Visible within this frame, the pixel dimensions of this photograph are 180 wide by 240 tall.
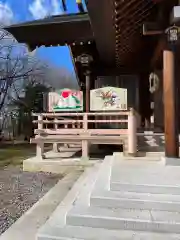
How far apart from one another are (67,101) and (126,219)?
4.81 m

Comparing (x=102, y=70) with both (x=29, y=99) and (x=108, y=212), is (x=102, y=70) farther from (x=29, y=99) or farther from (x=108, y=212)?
(x=29, y=99)

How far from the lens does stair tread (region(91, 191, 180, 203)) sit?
3.40 metres

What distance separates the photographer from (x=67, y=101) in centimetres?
756

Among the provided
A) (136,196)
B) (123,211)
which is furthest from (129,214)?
(136,196)

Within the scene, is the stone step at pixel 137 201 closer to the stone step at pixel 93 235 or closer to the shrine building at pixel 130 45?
the stone step at pixel 93 235

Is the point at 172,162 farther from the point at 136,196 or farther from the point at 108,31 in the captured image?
the point at 108,31

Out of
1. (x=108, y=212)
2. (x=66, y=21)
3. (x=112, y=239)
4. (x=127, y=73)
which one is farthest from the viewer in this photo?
(x=127, y=73)

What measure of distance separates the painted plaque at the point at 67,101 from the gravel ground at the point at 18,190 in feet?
5.26

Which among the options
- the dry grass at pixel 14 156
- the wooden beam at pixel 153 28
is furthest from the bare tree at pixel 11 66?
the wooden beam at pixel 153 28

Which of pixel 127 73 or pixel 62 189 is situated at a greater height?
pixel 127 73

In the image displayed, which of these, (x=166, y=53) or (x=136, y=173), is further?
(x=166, y=53)

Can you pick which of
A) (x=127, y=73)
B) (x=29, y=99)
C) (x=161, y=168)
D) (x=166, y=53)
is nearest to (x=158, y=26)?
(x=166, y=53)

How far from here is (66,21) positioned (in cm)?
731

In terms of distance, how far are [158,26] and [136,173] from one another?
2.24 meters
